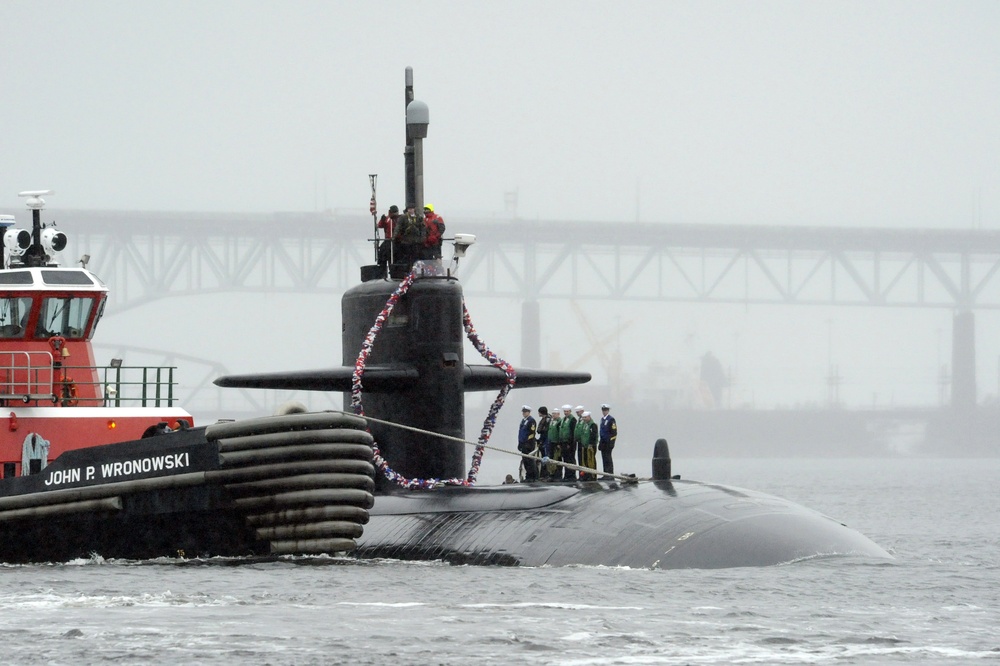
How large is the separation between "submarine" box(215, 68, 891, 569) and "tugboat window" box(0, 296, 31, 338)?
2949 millimetres

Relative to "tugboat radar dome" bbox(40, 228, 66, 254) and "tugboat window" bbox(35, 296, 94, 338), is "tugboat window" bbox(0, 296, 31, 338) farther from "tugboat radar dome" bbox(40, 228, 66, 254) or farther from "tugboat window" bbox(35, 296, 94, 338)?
"tugboat radar dome" bbox(40, 228, 66, 254)

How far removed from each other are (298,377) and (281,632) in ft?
19.1

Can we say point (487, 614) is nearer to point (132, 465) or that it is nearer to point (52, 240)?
point (132, 465)

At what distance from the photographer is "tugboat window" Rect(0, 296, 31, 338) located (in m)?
21.3

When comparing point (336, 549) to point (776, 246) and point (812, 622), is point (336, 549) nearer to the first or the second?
point (812, 622)

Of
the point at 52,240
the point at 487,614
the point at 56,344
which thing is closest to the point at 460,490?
the point at 487,614

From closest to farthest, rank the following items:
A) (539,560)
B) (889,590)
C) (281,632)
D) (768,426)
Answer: (281,632), (889,590), (539,560), (768,426)

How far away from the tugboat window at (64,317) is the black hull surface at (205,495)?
275 cm

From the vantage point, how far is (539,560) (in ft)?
59.7

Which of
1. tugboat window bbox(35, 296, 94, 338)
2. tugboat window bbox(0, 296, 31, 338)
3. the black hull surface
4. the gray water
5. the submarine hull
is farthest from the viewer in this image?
tugboat window bbox(35, 296, 94, 338)

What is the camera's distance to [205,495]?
1822 centimetres

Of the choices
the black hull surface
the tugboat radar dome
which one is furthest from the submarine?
the tugboat radar dome

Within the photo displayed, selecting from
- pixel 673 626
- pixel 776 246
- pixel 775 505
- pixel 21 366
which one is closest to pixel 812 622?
pixel 673 626

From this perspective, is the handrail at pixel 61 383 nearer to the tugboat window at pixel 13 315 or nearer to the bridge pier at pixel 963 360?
the tugboat window at pixel 13 315
